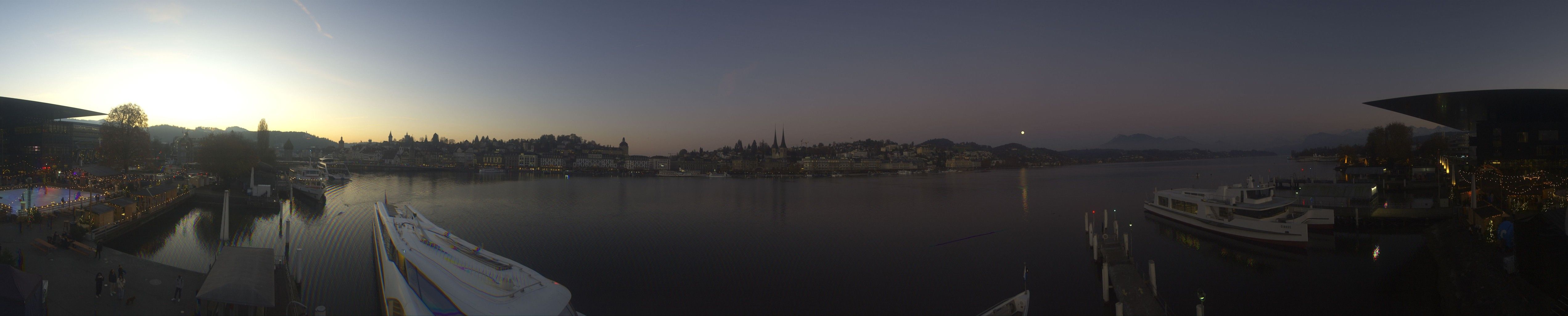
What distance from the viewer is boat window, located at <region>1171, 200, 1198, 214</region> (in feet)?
39.1

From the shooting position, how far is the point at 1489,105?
1032cm

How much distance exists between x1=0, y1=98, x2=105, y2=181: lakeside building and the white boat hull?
32543mm

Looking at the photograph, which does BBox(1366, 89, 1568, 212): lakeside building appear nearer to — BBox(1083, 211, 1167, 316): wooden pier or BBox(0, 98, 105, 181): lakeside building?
BBox(1083, 211, 1167, 316): wooden pier

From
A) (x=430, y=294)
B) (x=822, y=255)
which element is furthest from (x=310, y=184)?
(x=430, y=294)

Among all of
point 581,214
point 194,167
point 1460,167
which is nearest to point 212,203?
point 581,214

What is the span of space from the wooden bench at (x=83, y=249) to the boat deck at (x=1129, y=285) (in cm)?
1307

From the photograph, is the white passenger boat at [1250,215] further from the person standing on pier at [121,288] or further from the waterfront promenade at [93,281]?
the person standing on pier at [121,288]

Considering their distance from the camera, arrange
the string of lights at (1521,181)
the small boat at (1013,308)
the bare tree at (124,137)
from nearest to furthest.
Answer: the small boat at (1013,308)
the string of lights at (1521,181)
the bare tree at (124,137)

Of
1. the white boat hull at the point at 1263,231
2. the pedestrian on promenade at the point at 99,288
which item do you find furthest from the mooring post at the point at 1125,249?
the pedestrian on promenade at the point at 99,288

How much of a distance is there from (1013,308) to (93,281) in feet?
34.5

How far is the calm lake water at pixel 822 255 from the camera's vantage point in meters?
7.02

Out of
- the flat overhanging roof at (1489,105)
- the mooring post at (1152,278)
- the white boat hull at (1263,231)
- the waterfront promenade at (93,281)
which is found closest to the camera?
the waterfront promenade at (93,281)

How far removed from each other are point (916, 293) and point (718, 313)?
2874 millimetres

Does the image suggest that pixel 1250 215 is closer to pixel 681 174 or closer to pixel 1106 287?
pixel 1106 287
